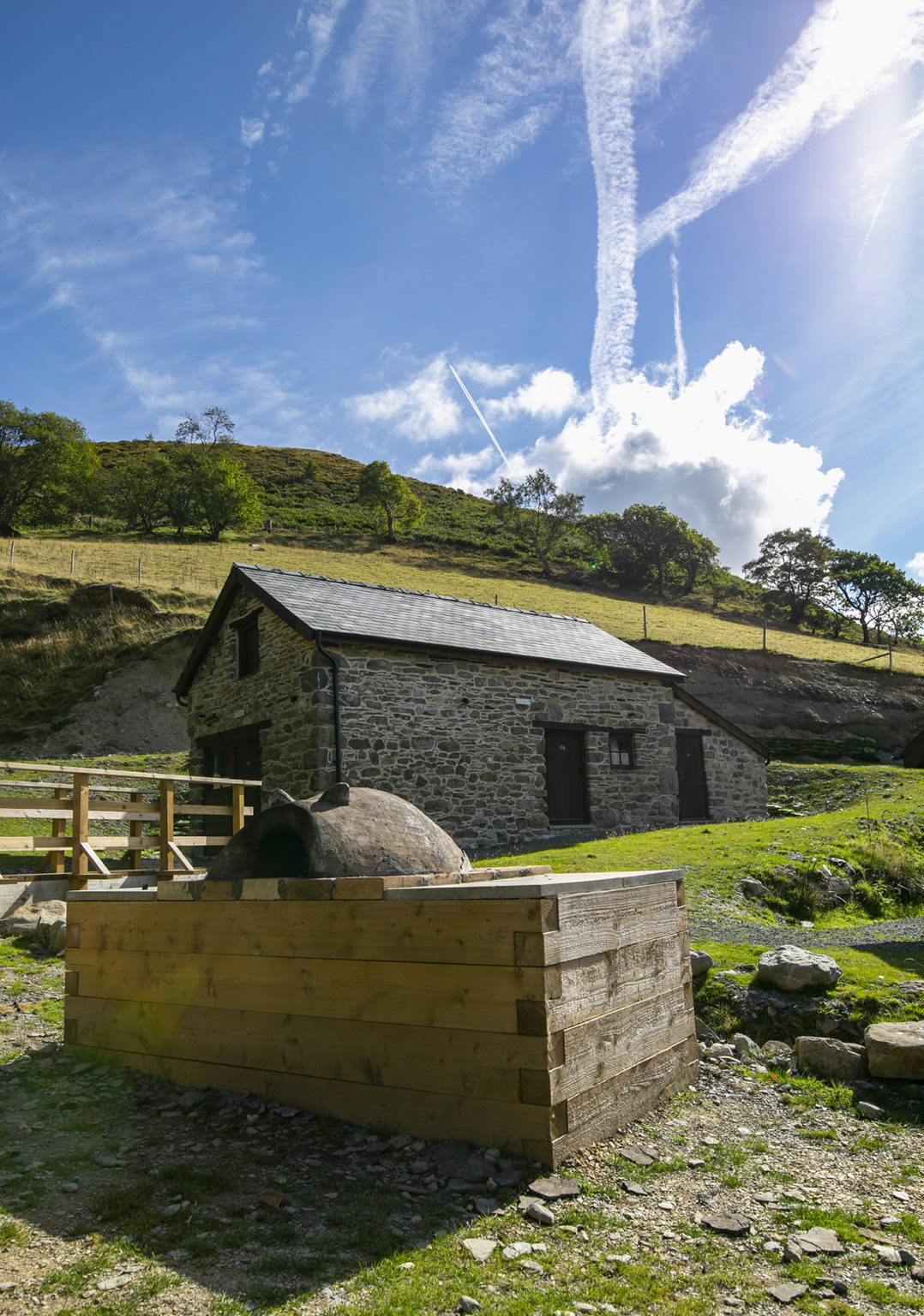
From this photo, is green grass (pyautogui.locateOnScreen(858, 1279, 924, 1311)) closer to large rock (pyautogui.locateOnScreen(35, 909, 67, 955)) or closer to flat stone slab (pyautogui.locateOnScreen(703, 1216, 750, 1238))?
flat stone slab (pyautogui.locateOnScreen(703, 1216, 750, 1238))

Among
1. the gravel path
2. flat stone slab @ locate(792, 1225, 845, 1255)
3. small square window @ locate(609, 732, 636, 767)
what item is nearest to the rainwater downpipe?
the gravel path

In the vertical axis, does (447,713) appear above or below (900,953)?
above

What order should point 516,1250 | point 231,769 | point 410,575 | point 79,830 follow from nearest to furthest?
point 516,1250, point 79,830, point 231,769, point 410,575

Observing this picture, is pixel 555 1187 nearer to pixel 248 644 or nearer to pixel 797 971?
pixel 797 971

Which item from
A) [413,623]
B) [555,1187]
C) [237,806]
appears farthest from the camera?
[413,623]

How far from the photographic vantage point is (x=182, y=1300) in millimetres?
2699

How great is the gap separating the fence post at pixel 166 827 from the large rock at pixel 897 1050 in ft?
25.6

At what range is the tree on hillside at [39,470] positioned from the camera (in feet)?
161

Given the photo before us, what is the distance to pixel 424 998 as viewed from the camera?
3838 mm

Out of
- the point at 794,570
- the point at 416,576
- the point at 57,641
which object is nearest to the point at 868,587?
the point at 794,570

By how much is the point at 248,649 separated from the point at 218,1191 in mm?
13373

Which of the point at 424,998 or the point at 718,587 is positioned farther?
the point at 718,587

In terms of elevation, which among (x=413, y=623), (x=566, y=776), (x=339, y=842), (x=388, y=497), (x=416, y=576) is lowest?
(x=566, y=776)

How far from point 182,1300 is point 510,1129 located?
1460 millimetres
